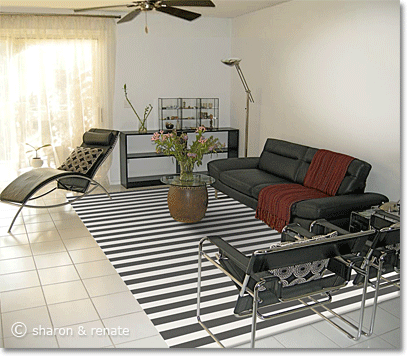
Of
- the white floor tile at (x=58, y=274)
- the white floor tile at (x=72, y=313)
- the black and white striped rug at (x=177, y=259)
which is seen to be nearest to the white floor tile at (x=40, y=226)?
the black and white striped rug at (x=177, y=259)

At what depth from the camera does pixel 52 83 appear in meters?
6.54

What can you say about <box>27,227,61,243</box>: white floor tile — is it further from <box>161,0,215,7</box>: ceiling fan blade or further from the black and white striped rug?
<box>161,0,215,7</box>: ceiling fan blade

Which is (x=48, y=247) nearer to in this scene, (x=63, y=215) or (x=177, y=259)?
(x=63, y=215)

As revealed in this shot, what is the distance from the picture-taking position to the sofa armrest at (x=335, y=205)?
433 centimetres

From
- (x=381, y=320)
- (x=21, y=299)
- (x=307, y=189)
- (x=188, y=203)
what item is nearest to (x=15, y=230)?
(x=21, y=299)

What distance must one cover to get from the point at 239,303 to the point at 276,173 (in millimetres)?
3257

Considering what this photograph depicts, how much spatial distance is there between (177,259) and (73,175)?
1906 millimetres

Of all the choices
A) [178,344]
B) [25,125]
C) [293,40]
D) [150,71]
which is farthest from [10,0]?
[178,344]

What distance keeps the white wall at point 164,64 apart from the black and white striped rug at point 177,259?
129 cm

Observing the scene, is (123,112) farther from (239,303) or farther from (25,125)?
(239,303)

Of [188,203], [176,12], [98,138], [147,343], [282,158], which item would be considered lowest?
[147,343]

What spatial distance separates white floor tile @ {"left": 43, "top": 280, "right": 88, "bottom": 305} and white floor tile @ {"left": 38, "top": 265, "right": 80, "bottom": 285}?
3.0 inches

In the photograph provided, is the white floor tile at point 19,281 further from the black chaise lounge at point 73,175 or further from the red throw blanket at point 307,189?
the red throw blanket at point 307,189

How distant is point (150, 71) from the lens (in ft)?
23.0
